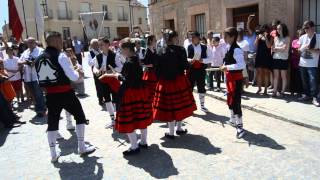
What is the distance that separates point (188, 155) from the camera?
5.20 metres

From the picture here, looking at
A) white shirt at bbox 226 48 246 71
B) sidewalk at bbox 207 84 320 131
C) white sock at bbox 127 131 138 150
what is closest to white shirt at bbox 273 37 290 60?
sidewalk at bbox 207 84 320 131

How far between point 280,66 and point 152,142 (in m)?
3.89

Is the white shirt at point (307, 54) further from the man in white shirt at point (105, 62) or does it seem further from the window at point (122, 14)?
the window at point (122, 14)

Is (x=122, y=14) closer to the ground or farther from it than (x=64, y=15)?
farther from it

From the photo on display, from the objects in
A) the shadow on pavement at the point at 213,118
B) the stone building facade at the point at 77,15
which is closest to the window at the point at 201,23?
the shadow on pavement at the point at 213,118

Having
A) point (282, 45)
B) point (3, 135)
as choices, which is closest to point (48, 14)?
point (3, 135)

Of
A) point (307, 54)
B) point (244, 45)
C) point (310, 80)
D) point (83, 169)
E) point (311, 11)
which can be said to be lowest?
point (83, 169)

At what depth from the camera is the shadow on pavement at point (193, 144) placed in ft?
17.6

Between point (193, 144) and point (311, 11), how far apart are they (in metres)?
5.01

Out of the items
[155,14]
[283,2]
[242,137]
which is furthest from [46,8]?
[242,137]

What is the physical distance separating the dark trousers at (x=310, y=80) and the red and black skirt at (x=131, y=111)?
3.99m

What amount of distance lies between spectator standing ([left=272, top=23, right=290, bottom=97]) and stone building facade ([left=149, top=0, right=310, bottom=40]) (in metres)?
0.83

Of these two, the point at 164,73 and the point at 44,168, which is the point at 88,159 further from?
the point at 164,73

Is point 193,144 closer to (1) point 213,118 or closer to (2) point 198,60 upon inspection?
(1) point 213,118
